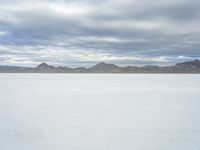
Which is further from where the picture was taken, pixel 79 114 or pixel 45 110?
pixel 45 110

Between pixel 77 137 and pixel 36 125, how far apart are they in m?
1.28

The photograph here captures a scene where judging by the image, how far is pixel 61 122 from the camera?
16.2ft

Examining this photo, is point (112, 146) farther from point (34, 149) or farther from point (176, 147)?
point (34, 149)

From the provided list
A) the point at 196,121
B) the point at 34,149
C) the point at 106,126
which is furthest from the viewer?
the point at 196,121

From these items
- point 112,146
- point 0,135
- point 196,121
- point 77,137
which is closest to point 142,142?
point 112,146

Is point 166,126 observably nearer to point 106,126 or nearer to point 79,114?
point 106,126

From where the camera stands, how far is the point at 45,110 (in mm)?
6402

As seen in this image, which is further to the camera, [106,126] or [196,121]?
[196,121]

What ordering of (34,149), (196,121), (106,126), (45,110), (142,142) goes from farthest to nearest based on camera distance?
(45,110), (196,121), (106,126), (142,142), (34,149)

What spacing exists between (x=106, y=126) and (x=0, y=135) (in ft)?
6.77

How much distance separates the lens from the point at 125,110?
6434 mm

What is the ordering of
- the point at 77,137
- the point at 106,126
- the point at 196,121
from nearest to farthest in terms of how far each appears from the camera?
the point at 77,137 → the point at 106,126 → the point at 196,121

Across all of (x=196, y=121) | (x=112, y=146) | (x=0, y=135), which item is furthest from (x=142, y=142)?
(x=0, y=135)

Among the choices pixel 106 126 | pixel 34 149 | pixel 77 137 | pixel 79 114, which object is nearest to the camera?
pixel 34 149
